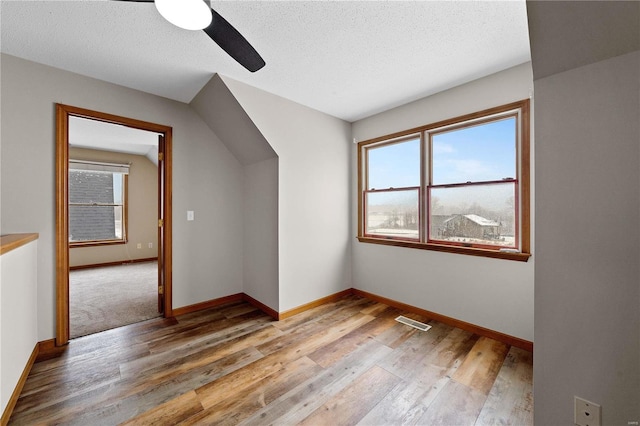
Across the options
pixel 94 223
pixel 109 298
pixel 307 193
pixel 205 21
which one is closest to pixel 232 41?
pixel 205 21

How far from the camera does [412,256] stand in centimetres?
302

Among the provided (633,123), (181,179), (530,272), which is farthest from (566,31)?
(181,179)

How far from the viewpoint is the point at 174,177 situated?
300cm

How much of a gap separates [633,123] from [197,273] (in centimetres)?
366

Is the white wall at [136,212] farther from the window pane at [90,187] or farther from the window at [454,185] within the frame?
the window at [454,185]

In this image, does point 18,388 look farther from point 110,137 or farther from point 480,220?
point 110,137

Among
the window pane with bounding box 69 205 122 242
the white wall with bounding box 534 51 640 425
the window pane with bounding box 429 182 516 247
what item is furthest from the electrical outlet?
the window pane with bounding box 69 205 122 242

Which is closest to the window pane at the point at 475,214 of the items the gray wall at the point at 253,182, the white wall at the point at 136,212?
the gray wall at the point at 253,182

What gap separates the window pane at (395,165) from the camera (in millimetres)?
3102

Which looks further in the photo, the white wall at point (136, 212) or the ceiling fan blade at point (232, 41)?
the white wall at point (136, 212)

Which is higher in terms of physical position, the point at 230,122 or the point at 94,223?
the point at 230,122

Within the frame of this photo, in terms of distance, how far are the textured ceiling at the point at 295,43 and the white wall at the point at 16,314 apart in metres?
1.58

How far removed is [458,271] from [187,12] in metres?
2.99

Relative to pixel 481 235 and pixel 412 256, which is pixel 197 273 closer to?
pixel 412 256
